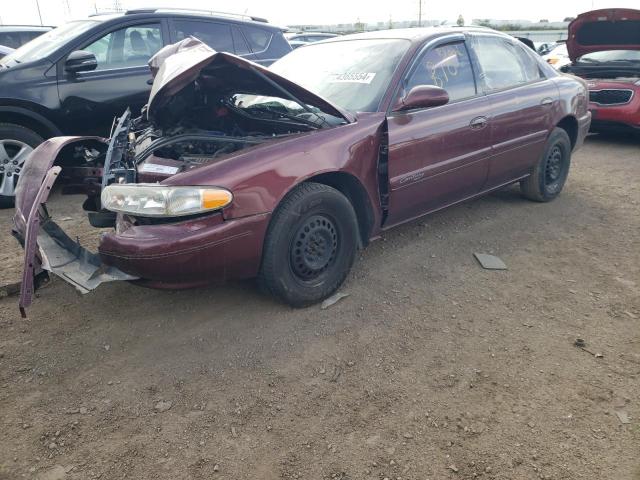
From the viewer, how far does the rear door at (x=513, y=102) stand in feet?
13.7

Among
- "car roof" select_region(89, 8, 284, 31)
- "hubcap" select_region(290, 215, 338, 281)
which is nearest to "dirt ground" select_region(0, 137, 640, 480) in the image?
"hubcap" select_region(290, 215, 338, 281)

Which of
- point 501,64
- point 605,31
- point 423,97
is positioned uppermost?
point 605,31

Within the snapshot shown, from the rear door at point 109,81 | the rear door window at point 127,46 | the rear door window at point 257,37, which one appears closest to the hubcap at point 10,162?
the rear door at point 109,81

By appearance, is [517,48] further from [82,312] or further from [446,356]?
[82,312]

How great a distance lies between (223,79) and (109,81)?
2841 mm

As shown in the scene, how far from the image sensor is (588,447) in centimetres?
212

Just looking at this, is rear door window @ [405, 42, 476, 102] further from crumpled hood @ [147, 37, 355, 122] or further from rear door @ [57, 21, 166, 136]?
rear door @ [57, 21, 166, 136]

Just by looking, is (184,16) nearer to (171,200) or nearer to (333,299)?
(171,200)

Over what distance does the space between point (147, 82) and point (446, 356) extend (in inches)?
173

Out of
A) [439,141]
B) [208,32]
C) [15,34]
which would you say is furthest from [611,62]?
[15,34]

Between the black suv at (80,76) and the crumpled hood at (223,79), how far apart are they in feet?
7.74

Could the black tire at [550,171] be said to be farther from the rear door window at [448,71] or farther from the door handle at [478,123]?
the rear door window at [448,71]

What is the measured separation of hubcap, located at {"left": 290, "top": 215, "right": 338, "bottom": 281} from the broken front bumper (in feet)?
3.10

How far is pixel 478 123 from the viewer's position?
3939mm
